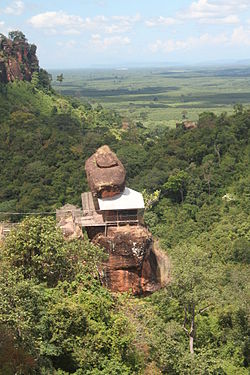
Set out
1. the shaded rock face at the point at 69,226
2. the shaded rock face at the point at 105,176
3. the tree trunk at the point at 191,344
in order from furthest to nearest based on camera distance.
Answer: the shaded rock face at the point at 105,176, the shaded rock face at the point at 69,226, the tree trunk at the point at 191,344

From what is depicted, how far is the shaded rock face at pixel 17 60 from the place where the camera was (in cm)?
6756

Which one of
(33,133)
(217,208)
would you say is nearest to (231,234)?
(217,208)

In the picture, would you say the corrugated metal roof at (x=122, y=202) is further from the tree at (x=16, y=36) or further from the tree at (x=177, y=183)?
the tree at (x=16, y=36)

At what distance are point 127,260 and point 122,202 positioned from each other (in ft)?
8.04

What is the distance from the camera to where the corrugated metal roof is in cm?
1841

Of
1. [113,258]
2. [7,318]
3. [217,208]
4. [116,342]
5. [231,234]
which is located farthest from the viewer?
[217,208]

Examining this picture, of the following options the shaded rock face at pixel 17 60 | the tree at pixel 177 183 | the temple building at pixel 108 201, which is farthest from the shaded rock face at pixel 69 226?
the shaded rock face at pixel 17 60

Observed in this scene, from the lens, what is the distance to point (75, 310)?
12.0 metres

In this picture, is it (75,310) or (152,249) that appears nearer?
Result: (75,310)

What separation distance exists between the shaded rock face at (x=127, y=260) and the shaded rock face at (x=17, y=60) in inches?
2147

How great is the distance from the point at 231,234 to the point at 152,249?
57.5 feet

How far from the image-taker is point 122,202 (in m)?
18.7

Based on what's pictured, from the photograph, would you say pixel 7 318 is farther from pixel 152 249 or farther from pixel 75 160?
pixel 75 160

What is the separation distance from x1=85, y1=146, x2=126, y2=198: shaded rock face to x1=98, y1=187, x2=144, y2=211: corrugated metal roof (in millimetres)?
272
